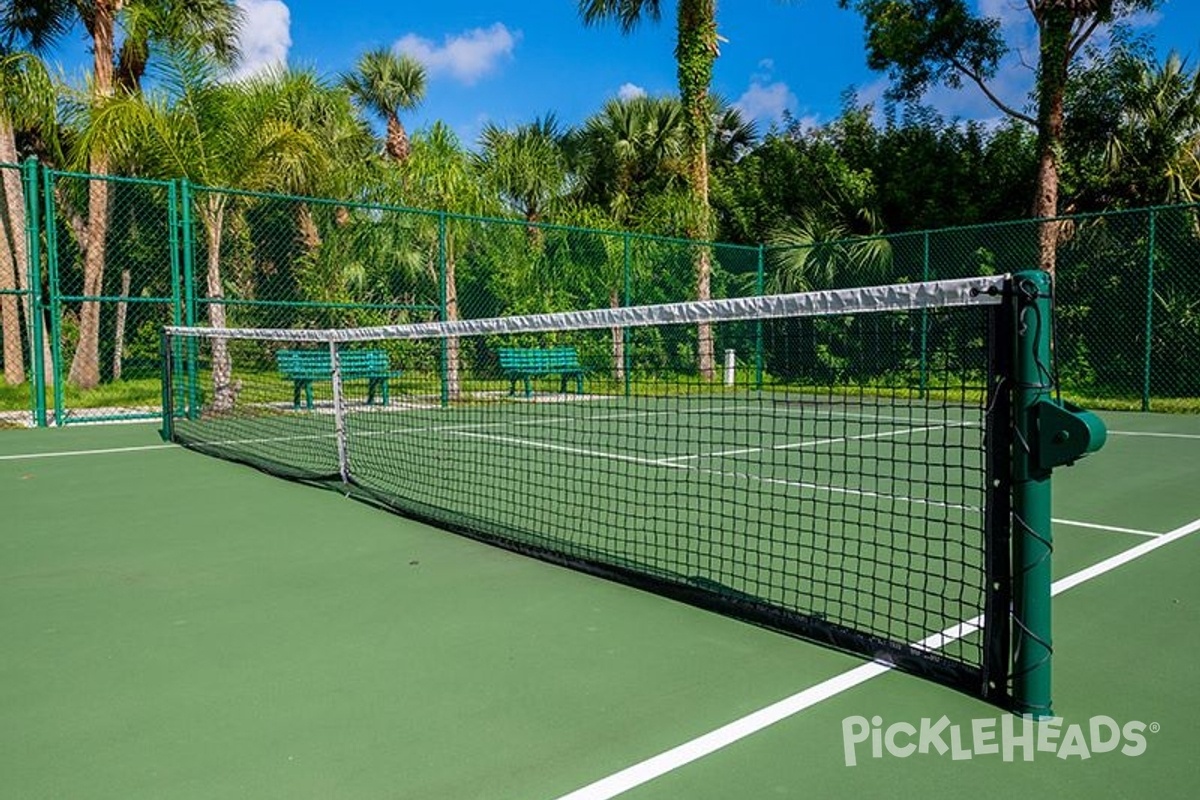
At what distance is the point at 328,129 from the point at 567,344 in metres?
8.57

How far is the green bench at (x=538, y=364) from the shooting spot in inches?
→ 532

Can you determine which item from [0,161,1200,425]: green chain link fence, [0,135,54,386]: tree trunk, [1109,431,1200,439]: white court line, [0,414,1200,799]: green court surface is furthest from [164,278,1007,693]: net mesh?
[0,135,54,386]: tree trunk

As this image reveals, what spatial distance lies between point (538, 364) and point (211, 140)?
17.9ft

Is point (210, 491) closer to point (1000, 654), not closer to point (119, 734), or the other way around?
point (119, 734)

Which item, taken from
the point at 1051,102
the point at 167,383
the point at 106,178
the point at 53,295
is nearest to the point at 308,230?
the point at 53,295

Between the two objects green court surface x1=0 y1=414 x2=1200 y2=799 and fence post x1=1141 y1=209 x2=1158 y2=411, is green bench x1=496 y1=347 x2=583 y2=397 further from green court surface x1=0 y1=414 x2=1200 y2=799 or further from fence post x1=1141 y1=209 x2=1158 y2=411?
green court surface x1=0 y1=414 x2=1200 y2=799

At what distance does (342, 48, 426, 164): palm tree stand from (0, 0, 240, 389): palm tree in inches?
416

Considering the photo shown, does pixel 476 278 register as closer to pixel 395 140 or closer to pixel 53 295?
pixel 53 295

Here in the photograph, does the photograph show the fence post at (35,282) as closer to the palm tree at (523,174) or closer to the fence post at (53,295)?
the fence post at (53,295)

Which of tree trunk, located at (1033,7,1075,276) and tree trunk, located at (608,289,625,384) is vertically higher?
tree trunk, located at (1033,7,1075,276)

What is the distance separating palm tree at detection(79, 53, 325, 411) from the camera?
36.9ft

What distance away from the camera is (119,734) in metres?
2.55
